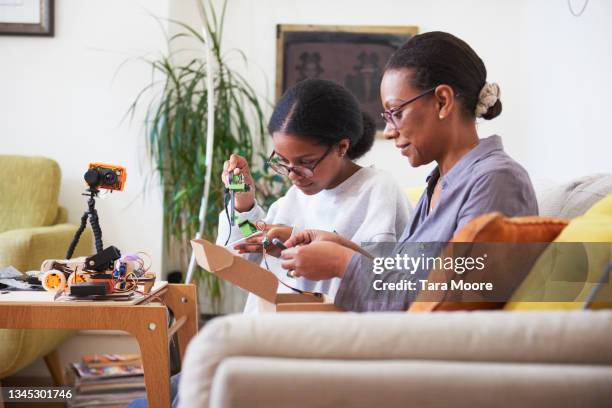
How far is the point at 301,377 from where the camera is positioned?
670 millimetres

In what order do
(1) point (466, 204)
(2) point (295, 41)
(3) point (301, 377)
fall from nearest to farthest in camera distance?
1. (3) point (301, 377)
2. (1) point (466, 204)
3. (2) point (295, 41)

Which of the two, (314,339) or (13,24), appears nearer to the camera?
(314,339)

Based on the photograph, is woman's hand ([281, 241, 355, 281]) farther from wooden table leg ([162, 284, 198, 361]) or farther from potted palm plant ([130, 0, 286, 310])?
potted palm plant ([130, 0, 286, 310])

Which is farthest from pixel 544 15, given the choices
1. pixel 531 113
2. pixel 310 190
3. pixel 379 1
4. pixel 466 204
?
pixel 466 204

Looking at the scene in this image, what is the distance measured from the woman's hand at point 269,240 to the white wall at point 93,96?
1.57m

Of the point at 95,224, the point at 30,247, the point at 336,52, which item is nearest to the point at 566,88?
the point at 336,52

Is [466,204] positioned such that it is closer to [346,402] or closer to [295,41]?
[346,402]

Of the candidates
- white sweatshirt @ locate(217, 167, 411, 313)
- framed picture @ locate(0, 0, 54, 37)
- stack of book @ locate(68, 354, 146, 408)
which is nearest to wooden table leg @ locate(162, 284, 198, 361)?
white sweatshirt @ locate(217, 167, 411, 313)

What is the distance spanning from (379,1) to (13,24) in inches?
75.9

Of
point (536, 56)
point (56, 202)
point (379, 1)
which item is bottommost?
point (56, 202)

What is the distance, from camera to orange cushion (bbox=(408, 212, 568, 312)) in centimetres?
90

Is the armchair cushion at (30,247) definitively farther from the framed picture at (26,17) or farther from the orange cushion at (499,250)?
the orange cushion at (499,250)

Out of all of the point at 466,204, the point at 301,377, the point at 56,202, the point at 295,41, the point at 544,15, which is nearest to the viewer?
the point at 301,377

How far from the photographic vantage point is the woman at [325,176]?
1704 mm
